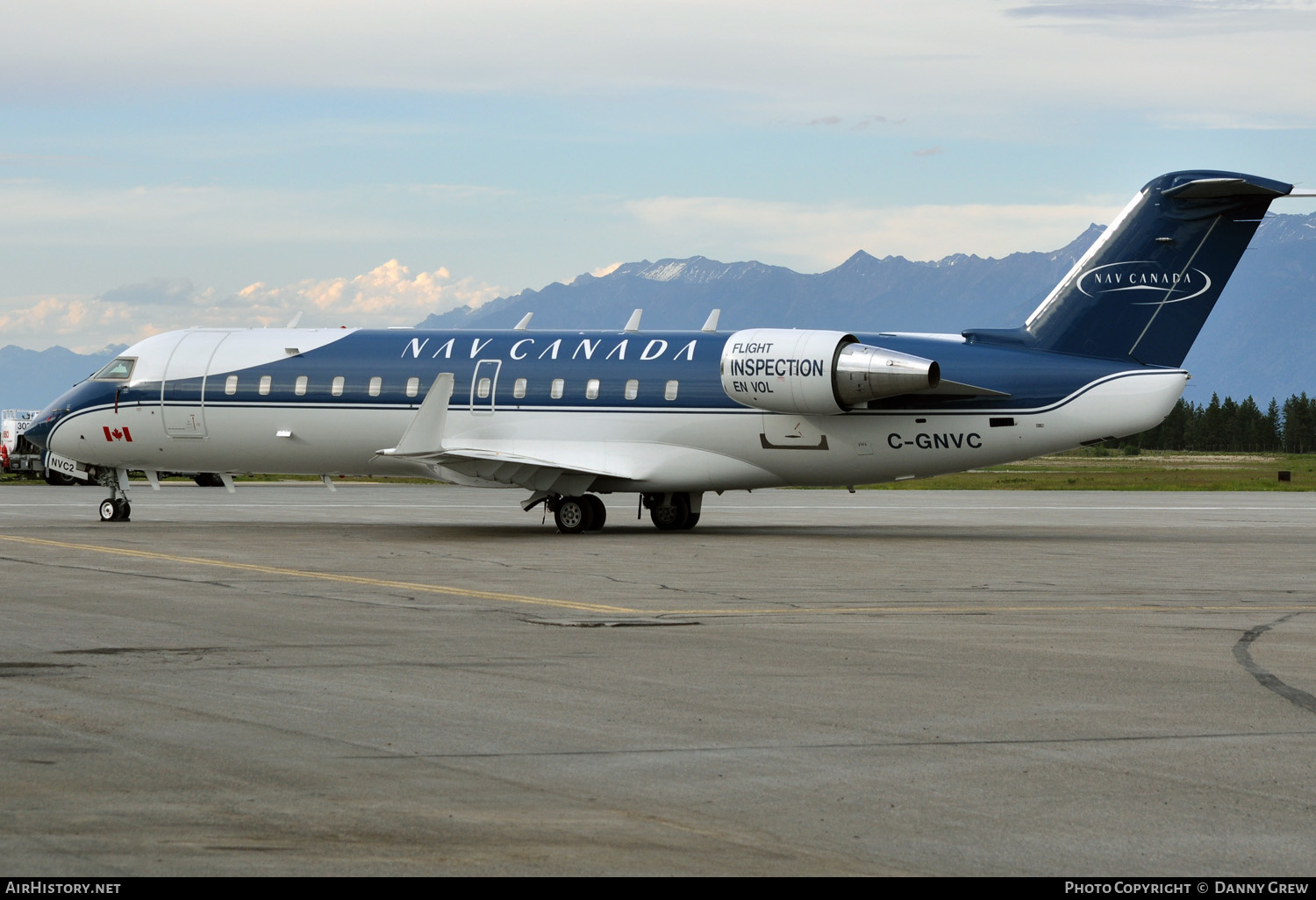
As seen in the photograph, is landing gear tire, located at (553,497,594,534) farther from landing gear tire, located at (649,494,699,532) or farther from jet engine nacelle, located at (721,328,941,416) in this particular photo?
jet engine nacelle, located at (721,328,941,416)

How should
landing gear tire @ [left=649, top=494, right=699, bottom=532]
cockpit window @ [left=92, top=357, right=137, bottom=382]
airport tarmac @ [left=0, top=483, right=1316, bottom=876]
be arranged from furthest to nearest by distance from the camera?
cockpit window @ [left=92, top=357, right=137, bottom=382] < landing gear tire @ [left=649, top=494, right=699, bottom=532] < airport tarmac @ [left=0, top=483, right=1316, bottom=876]

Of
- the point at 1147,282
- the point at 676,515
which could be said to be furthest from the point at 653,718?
the point at 676,515

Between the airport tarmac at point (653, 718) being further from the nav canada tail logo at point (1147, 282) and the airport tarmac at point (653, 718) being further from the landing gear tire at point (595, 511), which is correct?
the landing gear tire at point (595, 511)

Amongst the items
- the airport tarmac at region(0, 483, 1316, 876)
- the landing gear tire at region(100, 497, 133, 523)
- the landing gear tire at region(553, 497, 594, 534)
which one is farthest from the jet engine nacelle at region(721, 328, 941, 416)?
the landing gear tire at region(100, 497, 133, 523)

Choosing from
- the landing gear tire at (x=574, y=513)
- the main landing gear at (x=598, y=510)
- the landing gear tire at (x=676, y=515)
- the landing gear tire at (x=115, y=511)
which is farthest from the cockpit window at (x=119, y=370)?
the landing gear tire at (x=676, y=515)

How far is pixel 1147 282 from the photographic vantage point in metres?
27.5

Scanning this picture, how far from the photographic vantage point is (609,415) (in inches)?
1160

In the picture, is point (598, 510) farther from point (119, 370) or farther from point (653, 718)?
point (653, 718)

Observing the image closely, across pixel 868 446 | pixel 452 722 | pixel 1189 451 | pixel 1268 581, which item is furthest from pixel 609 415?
pixel 1189 451

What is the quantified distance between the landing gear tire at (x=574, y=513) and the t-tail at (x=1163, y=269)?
30.2ft

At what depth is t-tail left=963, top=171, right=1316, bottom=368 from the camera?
2723 centimetres

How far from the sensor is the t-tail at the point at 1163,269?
27.2 m

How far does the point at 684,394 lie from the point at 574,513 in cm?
341

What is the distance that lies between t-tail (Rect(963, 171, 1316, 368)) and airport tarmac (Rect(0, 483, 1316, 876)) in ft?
20.0
